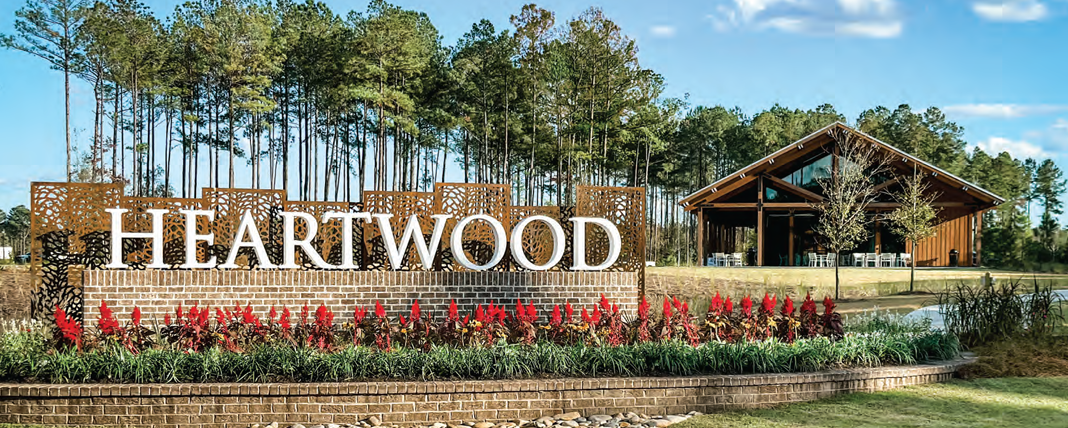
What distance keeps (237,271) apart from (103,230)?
1.74 metres

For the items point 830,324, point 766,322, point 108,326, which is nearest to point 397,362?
point 108,326

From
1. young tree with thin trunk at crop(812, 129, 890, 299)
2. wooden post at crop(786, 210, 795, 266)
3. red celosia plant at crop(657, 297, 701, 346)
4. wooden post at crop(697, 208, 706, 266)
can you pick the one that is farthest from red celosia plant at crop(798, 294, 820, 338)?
wooden post at crop(786, 210, 795, 266)

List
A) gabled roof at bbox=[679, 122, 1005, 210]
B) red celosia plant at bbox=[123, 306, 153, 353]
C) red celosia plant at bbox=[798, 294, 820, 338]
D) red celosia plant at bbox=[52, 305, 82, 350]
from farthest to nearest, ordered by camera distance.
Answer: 1. gabled roof at bbox=[679, 122, 1005, 210]
2. red celosia plant at bbox=[798, 294, 820, 338]
3. red celosia plant at bbox=[123, 306, 153, 353]
4. red celosia plant at bbox=[52, 305, 82, 350]

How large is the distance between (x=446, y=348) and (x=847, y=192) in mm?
15488

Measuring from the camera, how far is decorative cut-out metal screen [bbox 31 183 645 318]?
10352 millimetres

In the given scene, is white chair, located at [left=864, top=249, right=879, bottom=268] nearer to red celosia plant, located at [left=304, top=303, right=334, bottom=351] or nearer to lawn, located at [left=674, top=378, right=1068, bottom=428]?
lawn, located at [left=674, top=378, right=1068, bottom=428]

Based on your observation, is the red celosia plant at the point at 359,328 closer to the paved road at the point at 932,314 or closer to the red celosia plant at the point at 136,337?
the red celosia plant at the point at 136,337

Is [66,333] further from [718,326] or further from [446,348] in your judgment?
[718,326]

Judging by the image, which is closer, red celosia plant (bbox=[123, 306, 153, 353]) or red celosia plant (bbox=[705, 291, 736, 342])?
red celosia plant (bbox=[123, 306, 153, 353])

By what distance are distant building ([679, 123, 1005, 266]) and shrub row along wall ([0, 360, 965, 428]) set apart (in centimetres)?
2215

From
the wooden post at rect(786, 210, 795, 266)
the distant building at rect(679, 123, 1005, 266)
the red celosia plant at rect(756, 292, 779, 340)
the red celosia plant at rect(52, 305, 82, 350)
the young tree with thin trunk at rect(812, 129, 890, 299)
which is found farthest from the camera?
the wooden post at rect(786, 210, 795, 266)

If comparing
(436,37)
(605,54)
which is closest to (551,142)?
(605,54)

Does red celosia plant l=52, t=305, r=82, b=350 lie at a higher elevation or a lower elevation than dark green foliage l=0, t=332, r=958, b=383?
higher

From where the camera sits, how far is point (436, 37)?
1582 inches
